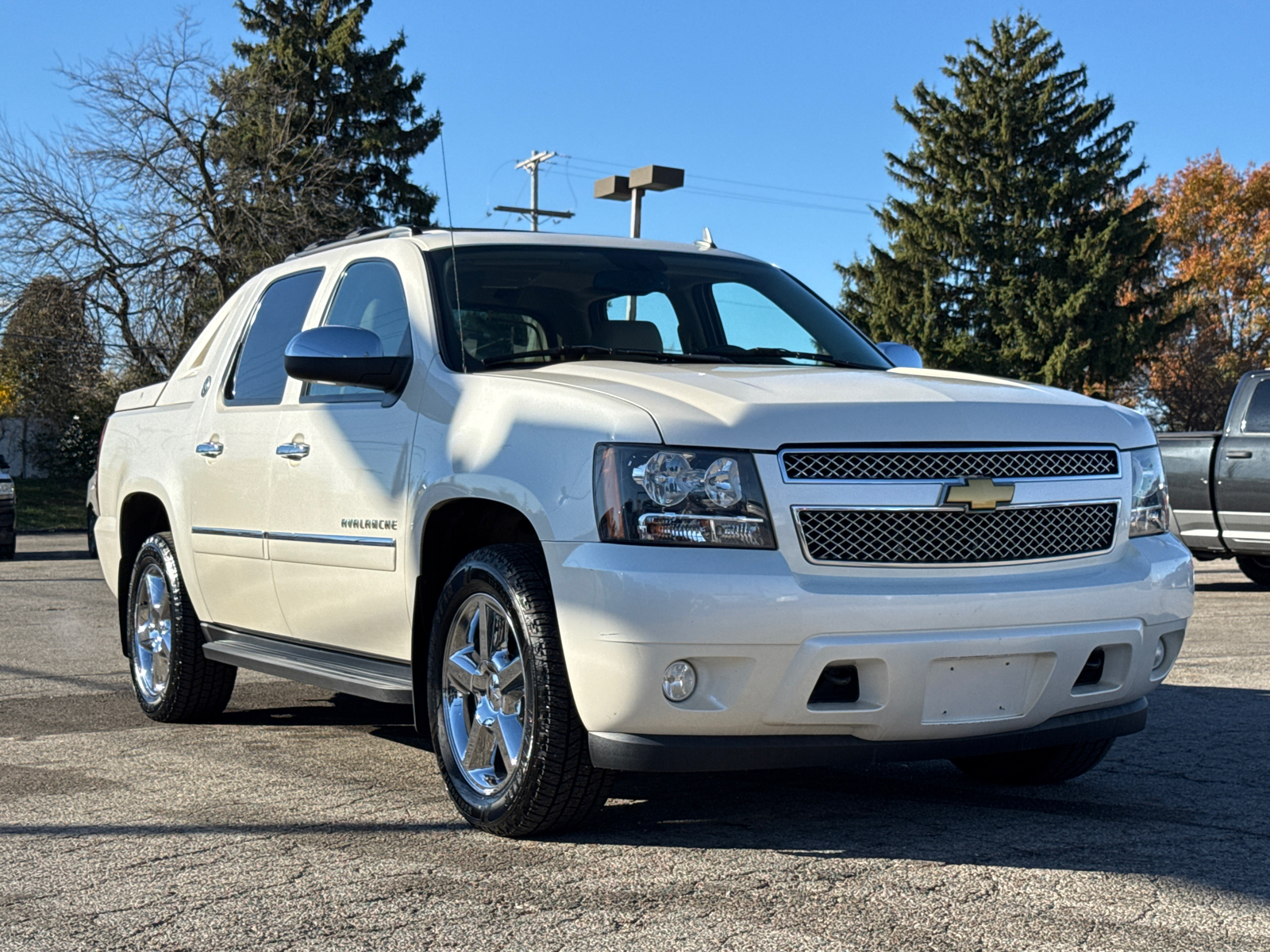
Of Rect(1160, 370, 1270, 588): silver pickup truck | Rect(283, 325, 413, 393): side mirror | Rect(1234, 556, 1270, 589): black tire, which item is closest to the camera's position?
Rect(283, 325, 413, 393): side mirror

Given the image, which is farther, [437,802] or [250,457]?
[250,457]

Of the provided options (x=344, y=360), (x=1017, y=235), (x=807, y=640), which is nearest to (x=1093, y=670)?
→ (x=807, y=640)

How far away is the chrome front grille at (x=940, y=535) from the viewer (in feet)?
12.7

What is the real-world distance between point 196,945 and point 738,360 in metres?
2.78

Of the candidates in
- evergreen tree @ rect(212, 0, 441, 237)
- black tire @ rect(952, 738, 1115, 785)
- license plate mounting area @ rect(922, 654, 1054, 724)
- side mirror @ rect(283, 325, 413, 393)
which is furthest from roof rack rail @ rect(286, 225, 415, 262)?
evergreen tree @ rect(212, 0, 441, 237)

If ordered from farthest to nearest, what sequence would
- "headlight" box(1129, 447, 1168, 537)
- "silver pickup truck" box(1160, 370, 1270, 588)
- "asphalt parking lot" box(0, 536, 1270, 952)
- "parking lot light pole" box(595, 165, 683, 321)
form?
"parking lot light pole" box(595, 165, 683, 321)
"silver pickup truck" box(1160, 370, 1270, 588)
"headlight" box(1129, 447, 1168, 537)
"asphalt parking lot" box(0, 536, 1270, 952)

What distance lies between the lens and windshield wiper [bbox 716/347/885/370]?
5.31 m

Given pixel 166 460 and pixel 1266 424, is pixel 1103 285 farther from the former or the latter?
pixel 166 460

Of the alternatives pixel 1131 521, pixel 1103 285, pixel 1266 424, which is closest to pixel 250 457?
pixel 1131 521

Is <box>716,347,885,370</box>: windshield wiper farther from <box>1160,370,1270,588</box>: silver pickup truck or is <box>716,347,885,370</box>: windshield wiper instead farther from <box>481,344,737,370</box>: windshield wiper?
<box>1160,370,1270,588</box>: silver pickup truck

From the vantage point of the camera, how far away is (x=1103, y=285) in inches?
1654

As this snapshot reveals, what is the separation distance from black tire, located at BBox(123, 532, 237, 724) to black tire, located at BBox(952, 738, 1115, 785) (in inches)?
126

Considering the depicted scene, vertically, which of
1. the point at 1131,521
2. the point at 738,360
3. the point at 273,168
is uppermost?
the point at 273,168

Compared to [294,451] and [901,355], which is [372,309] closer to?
[294,451]
